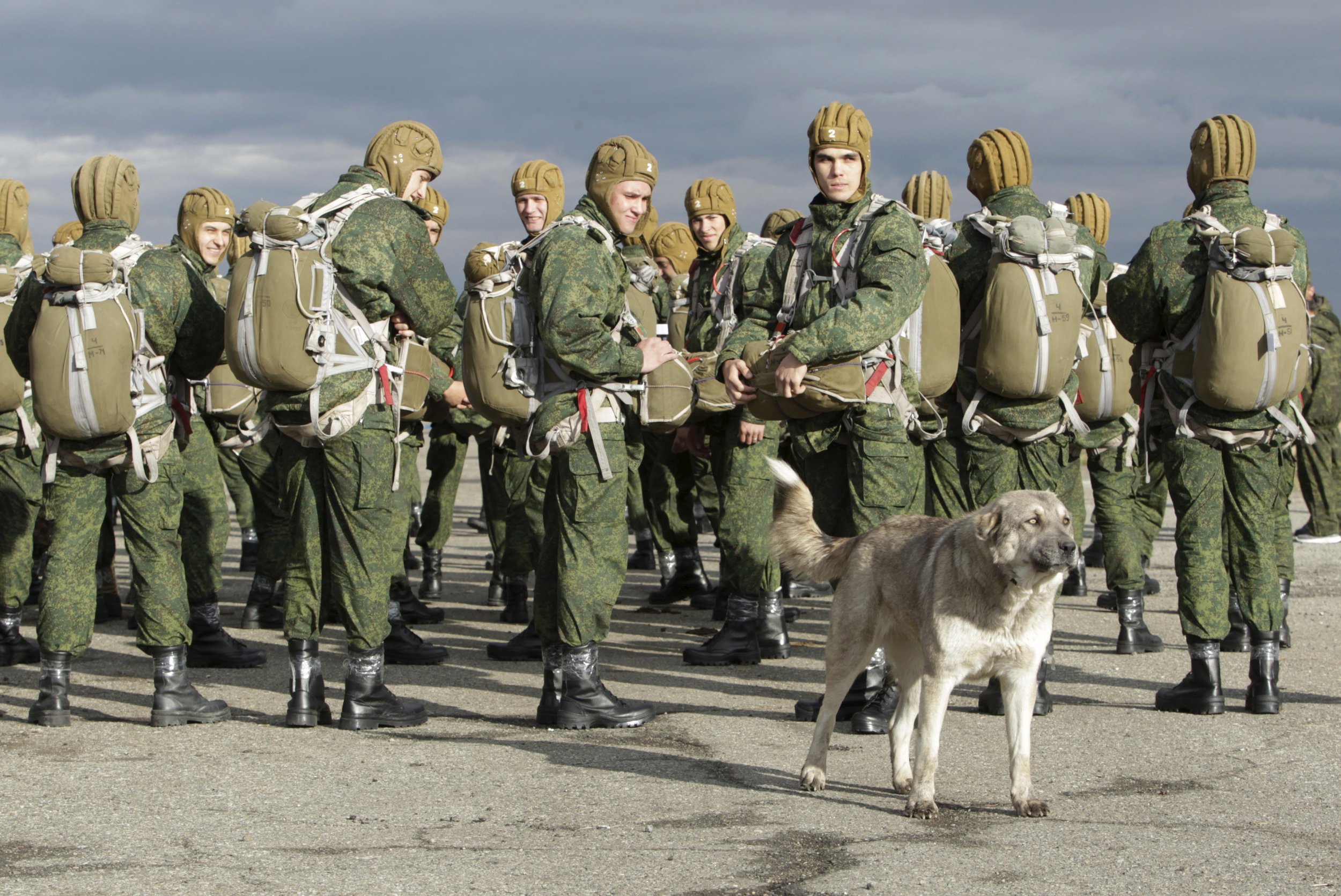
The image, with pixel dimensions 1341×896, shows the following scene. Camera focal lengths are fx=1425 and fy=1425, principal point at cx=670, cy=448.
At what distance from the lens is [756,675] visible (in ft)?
26.6

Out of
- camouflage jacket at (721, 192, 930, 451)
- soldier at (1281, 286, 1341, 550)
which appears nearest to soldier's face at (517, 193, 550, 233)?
camouflage jacket at (721, 192, 930, 451)

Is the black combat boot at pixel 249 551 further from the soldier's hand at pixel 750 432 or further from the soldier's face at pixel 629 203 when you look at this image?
the soldier's face at pixel 629 203

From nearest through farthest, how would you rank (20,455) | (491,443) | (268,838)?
(268,838), (20,455), (491,443)

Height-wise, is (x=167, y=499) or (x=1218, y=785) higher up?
Answer: (x=167, y=499)

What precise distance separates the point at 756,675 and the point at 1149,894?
3988mm

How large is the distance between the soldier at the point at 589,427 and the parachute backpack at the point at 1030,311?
4.95 feet

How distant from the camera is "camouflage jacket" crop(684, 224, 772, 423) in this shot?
8.50 m

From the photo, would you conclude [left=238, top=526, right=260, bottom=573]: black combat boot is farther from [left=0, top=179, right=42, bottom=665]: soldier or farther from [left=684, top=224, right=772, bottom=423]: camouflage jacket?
[left=684, top=224, right=772, bottom=423]: camouflage jacket

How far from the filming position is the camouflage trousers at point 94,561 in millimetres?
6742

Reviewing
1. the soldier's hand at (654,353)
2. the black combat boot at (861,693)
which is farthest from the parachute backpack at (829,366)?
the black combat boot at (861,693)

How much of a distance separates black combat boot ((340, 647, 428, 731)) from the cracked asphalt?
0.12 metres

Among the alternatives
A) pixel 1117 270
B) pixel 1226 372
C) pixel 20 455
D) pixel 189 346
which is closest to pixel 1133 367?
pixel 1226 372

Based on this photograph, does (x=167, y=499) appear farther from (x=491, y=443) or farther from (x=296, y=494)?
(x=491, y=443)

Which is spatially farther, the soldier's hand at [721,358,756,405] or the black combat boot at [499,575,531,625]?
the black combat boot at [499,575,531,625]
